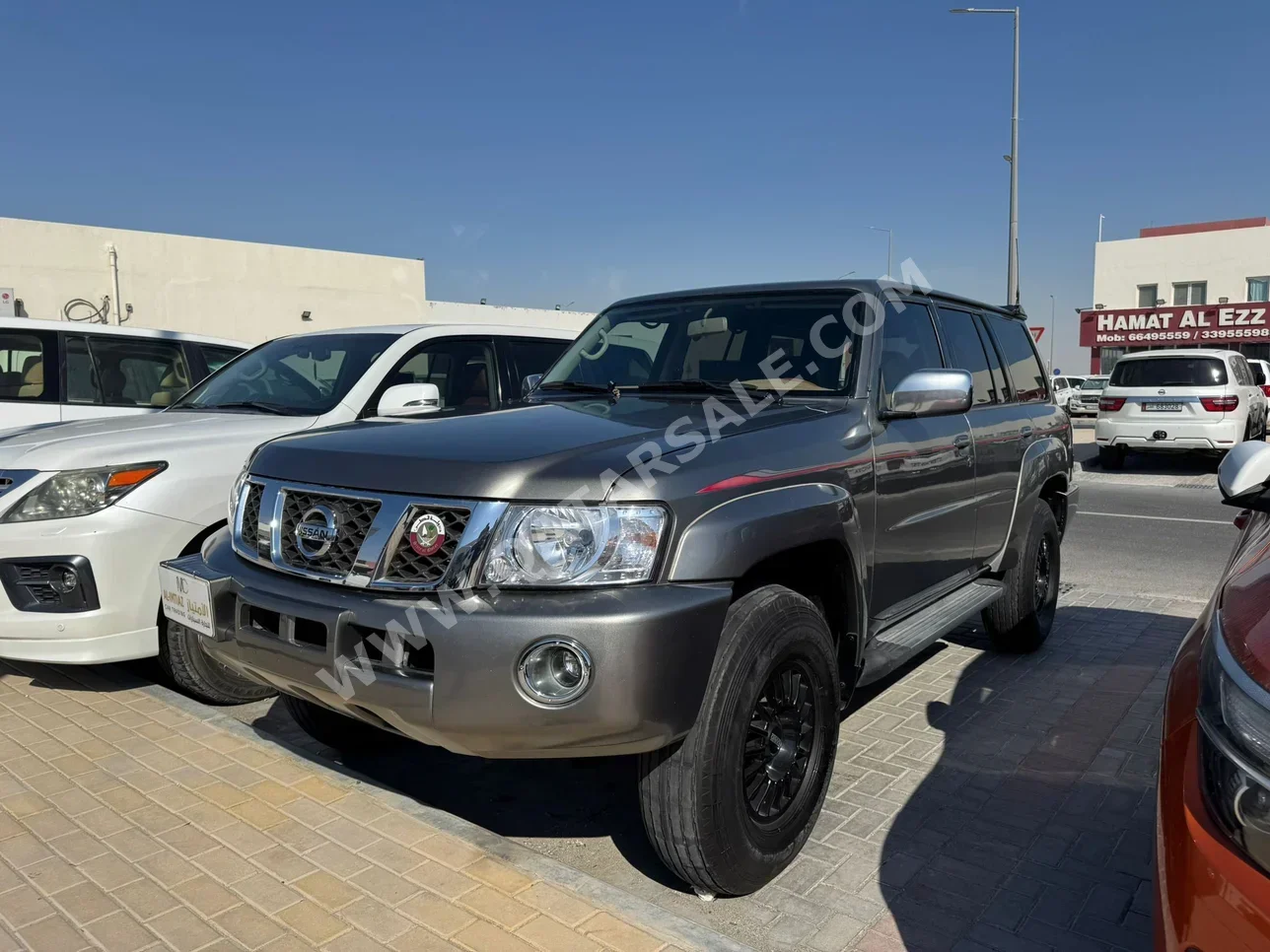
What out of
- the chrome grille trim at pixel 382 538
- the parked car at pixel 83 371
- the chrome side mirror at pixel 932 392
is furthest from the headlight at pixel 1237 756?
the parked car at pixel 83 371

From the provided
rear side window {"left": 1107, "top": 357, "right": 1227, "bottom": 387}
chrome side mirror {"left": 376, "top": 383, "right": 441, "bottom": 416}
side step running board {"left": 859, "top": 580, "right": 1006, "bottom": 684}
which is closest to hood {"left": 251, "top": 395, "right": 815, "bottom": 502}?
side step running board {"left": 859, "top": 580, "right": 1006, "bottom": 684}

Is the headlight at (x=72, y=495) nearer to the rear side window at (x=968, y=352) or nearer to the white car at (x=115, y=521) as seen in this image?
the white car at (x=115, y=521)

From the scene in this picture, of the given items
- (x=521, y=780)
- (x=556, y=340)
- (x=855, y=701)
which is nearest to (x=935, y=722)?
(x=855, y=701)

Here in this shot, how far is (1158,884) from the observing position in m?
1.79

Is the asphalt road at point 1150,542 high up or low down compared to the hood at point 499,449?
down

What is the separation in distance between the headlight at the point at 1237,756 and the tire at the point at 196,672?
139 inches

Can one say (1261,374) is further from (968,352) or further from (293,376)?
(293,376)

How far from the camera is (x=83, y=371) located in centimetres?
704

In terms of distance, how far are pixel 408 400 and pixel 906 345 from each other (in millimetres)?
2263

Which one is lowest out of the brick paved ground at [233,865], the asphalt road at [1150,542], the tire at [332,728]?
the asphalt road at [1150,542]

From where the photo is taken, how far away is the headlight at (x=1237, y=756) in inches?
60.9

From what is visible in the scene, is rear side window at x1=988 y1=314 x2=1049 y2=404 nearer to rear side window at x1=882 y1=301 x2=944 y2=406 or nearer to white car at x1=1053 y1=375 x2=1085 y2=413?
rear side window at x1=882 y1=301 x2=944 y2=406

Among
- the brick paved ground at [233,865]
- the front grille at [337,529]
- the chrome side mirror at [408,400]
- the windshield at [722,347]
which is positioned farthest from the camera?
the chrome side mirror at [408,400]

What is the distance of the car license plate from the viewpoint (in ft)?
9.94
